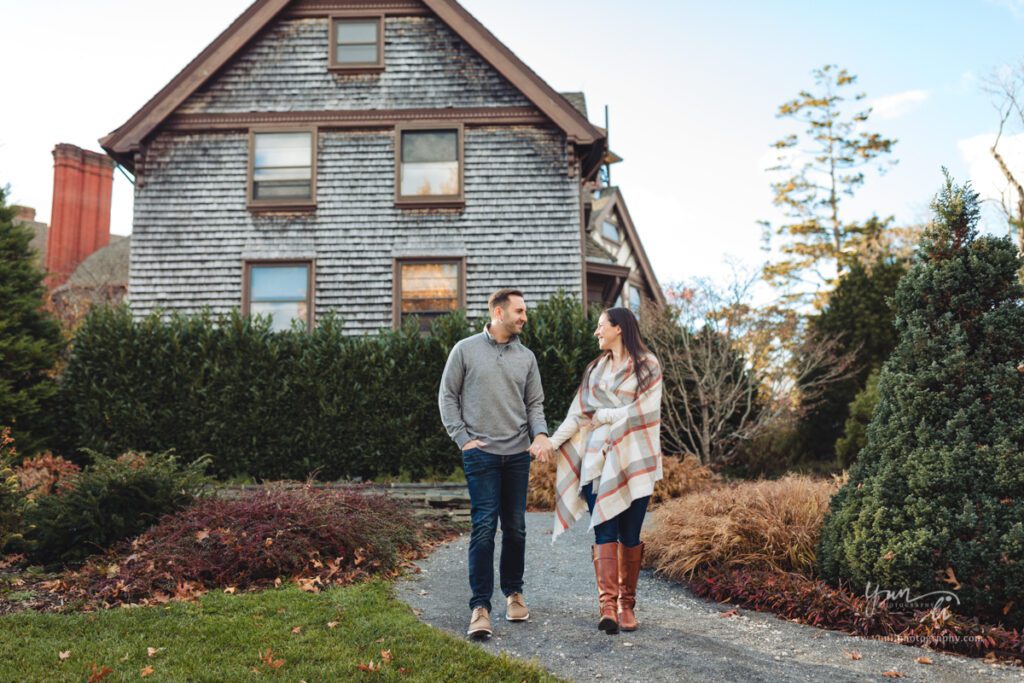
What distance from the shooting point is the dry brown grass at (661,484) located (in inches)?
438

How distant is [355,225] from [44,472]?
747cm

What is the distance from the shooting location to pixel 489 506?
549 cm

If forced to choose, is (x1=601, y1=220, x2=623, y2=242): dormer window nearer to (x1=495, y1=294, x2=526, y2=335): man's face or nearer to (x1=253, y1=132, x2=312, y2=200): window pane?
(x1=253, y1=132, x2=312, y2=200): window pane

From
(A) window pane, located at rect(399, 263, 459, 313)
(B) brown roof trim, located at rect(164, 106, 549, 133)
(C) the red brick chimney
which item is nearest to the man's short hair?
(A) window pane, located at rect(399, 263, 459, 313)

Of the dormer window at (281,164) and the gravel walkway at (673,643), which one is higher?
the dormer window at (281,164)

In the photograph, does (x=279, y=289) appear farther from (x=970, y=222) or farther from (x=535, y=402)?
(x=970, y=222)

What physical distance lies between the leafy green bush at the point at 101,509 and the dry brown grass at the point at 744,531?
465 centimetres

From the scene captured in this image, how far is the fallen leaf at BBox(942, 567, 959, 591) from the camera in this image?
5.46 m

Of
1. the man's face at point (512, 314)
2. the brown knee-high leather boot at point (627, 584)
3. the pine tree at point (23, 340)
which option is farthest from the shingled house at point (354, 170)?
the brown knee-high leather boot at point (627, 584)

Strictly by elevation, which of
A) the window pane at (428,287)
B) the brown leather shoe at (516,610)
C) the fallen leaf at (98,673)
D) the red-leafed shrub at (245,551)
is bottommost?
the fallen leaf at (98,673)

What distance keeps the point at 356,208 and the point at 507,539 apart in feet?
38.4

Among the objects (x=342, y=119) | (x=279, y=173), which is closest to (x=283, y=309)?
(x=279, y=173)

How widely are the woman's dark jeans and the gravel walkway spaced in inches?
24.2

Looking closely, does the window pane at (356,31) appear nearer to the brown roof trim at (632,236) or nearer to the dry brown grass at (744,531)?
the brown roof trim at (632,236)
